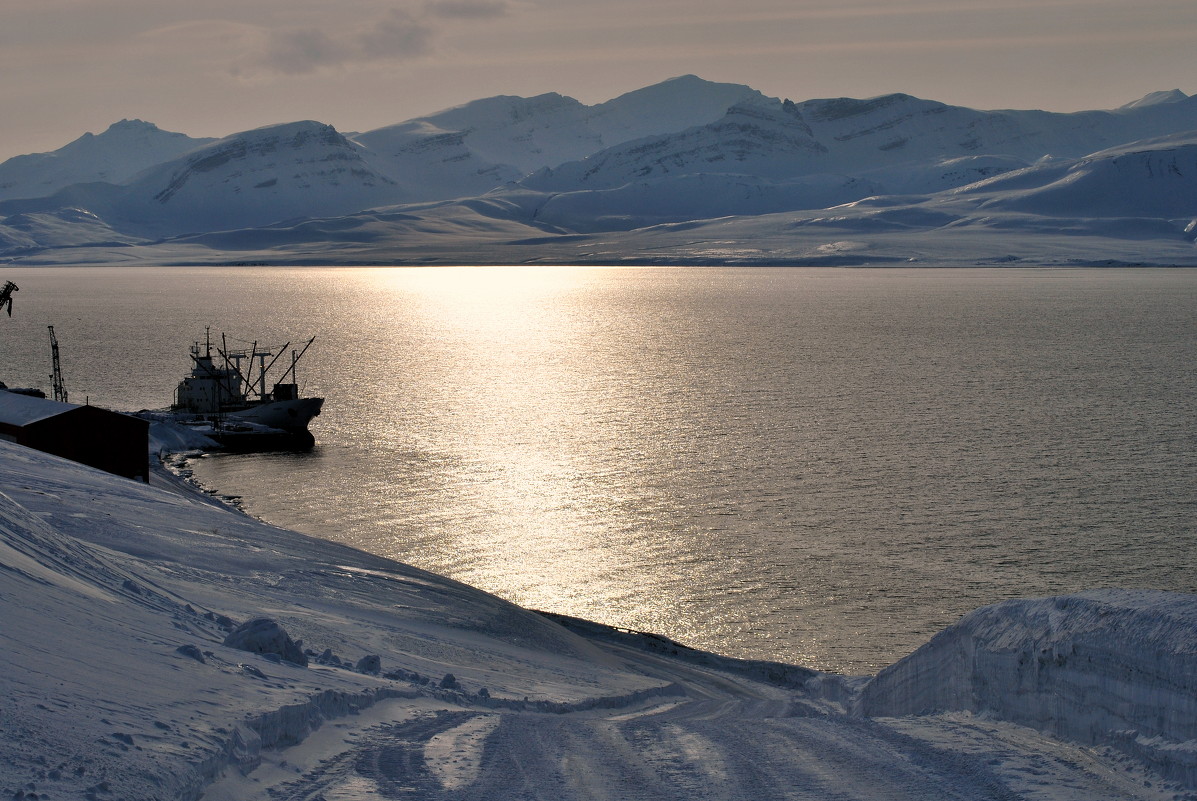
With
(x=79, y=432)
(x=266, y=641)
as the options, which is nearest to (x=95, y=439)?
(x=79, y=432)

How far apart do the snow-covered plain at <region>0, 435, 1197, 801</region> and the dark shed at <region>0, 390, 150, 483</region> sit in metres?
17.2

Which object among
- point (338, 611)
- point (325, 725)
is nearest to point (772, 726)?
point (325, 725)

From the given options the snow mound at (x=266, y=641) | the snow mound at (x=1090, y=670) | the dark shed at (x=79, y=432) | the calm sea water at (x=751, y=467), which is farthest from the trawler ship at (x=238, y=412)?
the snow mound at (x=1090, y=670)

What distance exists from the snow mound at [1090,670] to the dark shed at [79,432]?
87.4 ft

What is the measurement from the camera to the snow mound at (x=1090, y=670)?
9734mm

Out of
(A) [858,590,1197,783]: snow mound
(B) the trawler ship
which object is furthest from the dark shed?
(A) [858,590,1197,783]: snow mound

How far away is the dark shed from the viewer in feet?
103

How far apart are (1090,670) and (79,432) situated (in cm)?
2936

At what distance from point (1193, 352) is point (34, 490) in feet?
258

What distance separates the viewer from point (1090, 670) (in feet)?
34.9

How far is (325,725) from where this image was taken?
10.4m

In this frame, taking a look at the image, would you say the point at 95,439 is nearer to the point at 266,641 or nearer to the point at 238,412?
the point at 238,412

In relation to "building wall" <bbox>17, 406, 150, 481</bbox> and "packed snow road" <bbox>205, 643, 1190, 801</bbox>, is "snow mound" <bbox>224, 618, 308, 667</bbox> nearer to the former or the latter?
"packed snow road" <bbox>205, 643, 1190, 801</bbox>

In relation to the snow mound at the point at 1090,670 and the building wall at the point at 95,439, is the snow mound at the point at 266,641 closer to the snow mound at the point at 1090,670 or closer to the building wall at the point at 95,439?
the snow mound at the point at 1090,670
